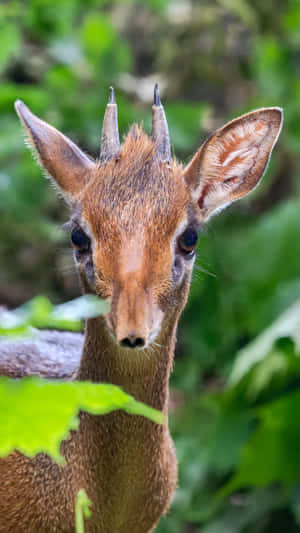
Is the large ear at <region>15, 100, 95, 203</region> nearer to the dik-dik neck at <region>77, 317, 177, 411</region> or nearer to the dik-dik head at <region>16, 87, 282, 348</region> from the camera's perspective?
the dik-dik head at <region>16, 87, 282, 348</region>

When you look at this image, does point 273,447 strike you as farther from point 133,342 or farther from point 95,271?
point 133,342

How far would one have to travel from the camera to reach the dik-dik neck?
120 inches

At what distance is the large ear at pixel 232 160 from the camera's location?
315 cm

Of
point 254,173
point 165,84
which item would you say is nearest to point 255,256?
point 165,84

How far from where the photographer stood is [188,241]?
2918 mm

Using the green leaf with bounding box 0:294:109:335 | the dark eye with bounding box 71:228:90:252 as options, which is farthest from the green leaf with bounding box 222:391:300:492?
the green leaf with bounding box 0:294:109:335

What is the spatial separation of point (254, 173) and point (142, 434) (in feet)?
3.45

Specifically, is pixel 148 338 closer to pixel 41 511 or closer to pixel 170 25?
pixel 41 511

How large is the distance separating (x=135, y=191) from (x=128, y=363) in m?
0.60

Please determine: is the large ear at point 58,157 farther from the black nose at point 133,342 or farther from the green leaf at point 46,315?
the green leaf at point 46,315

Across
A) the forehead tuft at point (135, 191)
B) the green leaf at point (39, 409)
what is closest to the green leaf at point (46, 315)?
the green leaf at point (39, 409)

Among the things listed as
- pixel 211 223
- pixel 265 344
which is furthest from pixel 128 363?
pixel 211 223

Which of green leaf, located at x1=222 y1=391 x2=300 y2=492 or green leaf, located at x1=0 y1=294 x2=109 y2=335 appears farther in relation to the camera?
green leaf, located at x1=222 y1=391 x2=300 y2=492

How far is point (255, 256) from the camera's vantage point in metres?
7.05
